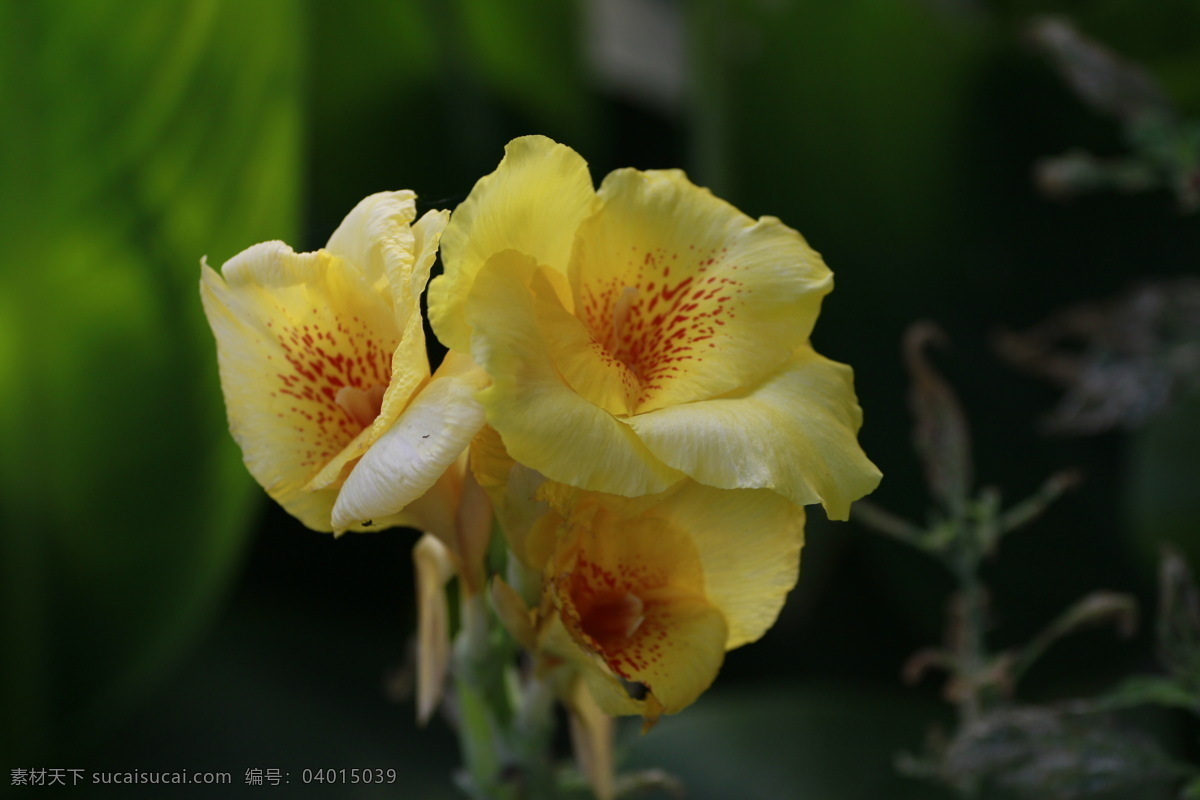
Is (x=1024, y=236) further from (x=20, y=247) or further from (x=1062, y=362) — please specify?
(x=20, y=247)

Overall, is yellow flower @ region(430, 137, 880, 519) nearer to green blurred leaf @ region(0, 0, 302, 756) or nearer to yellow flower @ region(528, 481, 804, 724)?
yellow flower @ region(528, 481, 804, 724)

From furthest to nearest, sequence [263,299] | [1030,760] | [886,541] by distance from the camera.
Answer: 1. [886,541]
2. [1030,760]
3. [263,299]

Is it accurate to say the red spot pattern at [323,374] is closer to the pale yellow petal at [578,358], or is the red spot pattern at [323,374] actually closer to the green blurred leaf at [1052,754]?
the pale yellow petal at [578,358]

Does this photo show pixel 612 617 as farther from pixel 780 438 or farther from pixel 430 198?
pixel 430 198

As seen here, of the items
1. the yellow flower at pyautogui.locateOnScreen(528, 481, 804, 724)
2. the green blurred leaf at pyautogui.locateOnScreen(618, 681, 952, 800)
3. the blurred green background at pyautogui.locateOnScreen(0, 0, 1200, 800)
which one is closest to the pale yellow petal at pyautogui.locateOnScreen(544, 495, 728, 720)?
the yellow flower at pyautogui.locateOnScreen(528, 481, 804, 724)

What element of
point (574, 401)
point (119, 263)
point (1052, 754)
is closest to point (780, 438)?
point (574, 401)

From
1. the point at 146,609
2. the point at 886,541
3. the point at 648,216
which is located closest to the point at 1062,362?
the point at 886,541

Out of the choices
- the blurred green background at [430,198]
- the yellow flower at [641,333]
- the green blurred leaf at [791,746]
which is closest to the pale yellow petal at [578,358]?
the yellow flower at [641,333]
